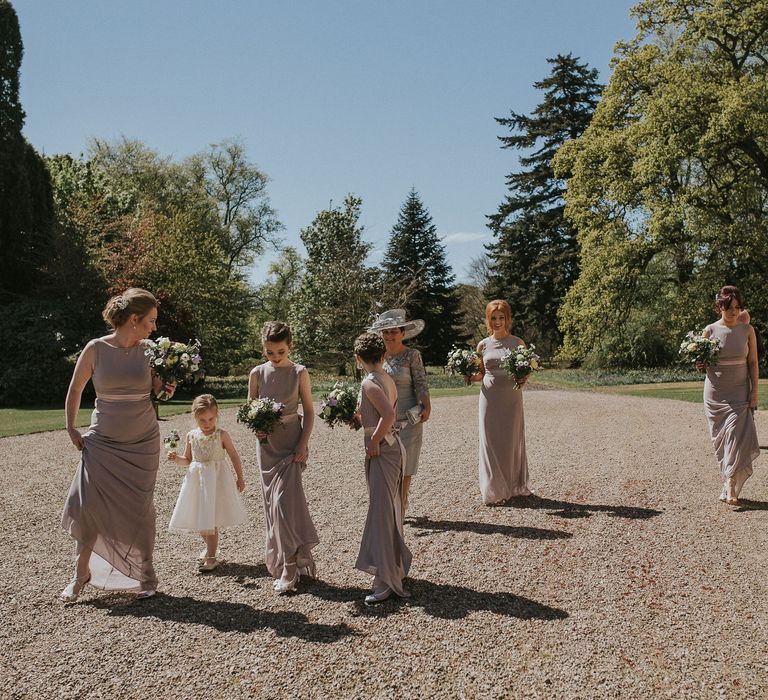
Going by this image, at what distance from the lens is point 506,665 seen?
3.98 meters

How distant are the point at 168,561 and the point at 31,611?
1354 millimetres

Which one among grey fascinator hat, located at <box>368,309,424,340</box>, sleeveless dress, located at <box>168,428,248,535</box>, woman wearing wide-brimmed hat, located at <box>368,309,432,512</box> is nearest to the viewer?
sleeveless dress, located at <box>168,428,248,535</box>

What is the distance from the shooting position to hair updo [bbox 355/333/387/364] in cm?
508

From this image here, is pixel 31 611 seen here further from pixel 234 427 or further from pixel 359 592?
pixel 234 427

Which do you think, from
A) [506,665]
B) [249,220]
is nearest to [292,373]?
[506,665]

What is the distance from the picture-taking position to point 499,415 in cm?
812

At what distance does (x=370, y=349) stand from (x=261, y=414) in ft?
3.09

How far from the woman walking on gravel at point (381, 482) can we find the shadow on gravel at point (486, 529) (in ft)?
5.85

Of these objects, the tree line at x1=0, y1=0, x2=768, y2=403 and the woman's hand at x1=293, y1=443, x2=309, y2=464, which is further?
the tree line at x1=0, y1=0, x2=768, y2=403

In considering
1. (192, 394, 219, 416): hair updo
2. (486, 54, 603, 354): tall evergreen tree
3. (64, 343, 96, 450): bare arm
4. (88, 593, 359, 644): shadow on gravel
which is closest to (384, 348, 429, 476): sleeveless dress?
(192, 394, 219, 416): hair updo

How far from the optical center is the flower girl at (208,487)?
19.1ft

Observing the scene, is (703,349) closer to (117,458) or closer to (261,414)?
(261,414)

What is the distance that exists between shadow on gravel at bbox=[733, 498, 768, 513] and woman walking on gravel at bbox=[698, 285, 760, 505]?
0.37 feet

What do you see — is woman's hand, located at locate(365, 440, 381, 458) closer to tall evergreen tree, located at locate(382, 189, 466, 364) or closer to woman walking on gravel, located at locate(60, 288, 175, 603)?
woman walking on gravel, located at locate(60, 288, 175, 603)
